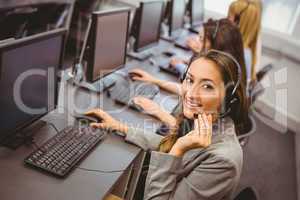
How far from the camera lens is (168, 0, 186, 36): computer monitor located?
311cm

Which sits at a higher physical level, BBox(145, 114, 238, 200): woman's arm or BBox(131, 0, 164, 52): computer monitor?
BBox(131, 0, 164, 52): computer monitor

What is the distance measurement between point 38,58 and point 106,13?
60cm

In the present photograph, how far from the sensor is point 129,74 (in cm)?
235

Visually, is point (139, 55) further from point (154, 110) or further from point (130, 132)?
point (130, 132)

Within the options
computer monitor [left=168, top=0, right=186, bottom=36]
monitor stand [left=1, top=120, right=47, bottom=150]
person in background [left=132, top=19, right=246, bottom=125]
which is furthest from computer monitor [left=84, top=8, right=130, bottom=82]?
computer monitor [left=168, top=0, right=186, bottom=36]

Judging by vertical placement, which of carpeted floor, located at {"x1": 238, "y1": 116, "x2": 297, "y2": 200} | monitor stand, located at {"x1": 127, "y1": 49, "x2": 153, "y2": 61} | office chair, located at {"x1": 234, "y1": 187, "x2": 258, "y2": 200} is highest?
office chair, located at {"x1": 234, "y1": 187, "x2": 258, "y2": 200}

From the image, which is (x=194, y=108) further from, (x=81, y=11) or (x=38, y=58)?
(x=81, y=11)

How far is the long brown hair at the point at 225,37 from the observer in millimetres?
2014

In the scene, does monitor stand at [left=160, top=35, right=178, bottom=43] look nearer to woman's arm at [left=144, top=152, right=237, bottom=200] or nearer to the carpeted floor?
the carpeted floor

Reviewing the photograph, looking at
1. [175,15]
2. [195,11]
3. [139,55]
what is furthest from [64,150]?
[195,11]

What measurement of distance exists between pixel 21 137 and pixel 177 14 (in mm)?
2331

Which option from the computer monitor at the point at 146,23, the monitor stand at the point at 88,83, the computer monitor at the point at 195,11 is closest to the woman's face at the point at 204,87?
the monitor stand at the point at 88,83

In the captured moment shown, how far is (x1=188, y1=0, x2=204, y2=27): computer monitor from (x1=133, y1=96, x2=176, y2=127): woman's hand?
2047mm

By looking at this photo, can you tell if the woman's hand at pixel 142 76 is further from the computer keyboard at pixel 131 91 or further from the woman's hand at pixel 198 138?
the woman's hand at pixel 198 138
